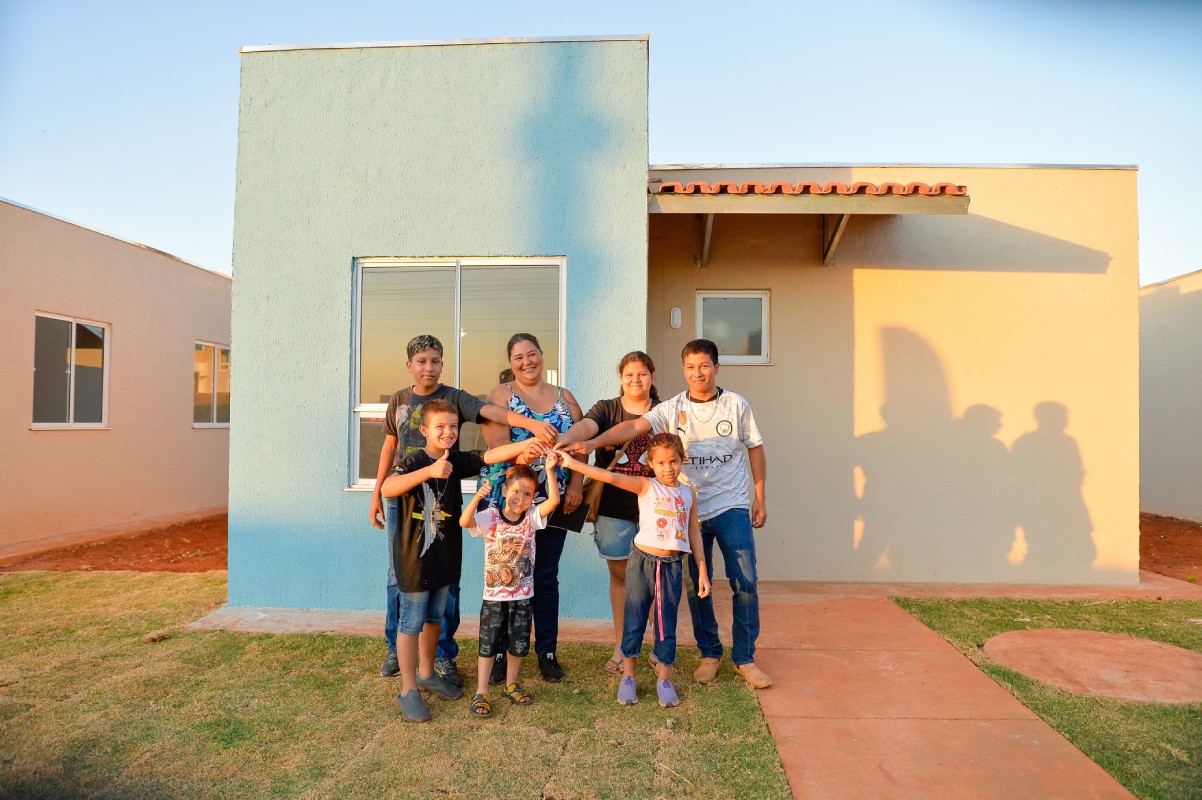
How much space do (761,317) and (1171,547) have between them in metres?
5.63

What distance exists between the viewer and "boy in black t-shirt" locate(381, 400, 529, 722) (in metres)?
3.30

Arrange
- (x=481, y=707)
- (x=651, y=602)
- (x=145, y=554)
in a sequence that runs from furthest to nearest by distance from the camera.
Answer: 1. (x=145, y=554)
2. (x=651, y=602)
3. (x=481, y=707)

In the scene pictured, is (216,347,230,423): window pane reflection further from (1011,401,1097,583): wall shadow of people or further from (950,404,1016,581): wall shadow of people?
(1011,401,1097,583): wall shadow of people

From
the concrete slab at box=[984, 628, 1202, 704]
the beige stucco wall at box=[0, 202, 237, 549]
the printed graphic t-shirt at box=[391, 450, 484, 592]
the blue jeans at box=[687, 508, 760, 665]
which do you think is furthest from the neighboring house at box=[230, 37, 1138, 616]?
the beige stucco wall at box=[0, 202, 237, 549]

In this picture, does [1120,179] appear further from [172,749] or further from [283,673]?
[172,749]

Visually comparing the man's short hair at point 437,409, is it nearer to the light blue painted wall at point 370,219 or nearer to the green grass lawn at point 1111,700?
the light blue painted wall at point 370,219

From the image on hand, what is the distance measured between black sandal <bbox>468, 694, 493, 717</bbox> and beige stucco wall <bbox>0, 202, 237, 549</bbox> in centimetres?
722

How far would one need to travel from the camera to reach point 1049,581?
605cm

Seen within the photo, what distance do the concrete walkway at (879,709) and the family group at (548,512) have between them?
42 cm

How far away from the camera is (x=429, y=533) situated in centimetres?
337

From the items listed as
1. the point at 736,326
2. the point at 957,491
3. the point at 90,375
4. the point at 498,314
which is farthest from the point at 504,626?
the point at 90,375

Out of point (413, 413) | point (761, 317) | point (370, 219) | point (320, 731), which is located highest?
point (370, 219)

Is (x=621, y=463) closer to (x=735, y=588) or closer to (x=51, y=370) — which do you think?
(x=735, y=588)

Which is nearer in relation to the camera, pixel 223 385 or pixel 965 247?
pixel 965 247
